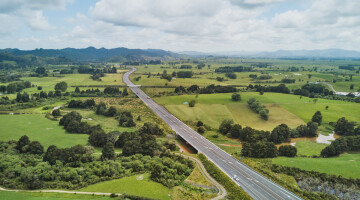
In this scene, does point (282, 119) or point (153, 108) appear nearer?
point (282, 119)

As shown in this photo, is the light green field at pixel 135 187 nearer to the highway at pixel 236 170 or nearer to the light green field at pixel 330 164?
the highway at pixel 236 170

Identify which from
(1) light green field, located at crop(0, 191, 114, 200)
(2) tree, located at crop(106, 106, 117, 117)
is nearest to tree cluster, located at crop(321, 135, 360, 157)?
(1) light green field, located at crop(0, 191, 114, 200)

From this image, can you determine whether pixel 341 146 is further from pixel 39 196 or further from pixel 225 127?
pixel 39 196

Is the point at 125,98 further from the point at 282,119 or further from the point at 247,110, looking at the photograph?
the point at 282,119

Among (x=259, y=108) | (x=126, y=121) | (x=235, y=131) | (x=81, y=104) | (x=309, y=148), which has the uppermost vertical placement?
(x=259, y=108)

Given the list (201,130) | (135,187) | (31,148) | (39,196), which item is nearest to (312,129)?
(201,130)

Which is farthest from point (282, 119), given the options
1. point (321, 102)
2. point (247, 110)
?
point (321, 102)
